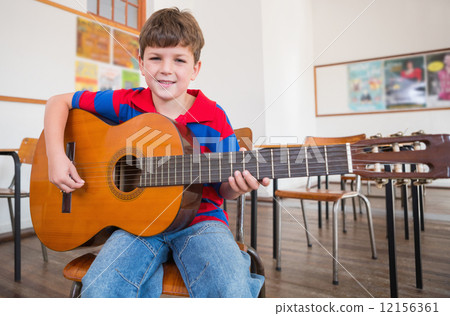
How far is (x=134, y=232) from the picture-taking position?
83 cm

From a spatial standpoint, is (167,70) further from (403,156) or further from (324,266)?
(324,266)

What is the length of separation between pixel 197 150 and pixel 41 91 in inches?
90.4

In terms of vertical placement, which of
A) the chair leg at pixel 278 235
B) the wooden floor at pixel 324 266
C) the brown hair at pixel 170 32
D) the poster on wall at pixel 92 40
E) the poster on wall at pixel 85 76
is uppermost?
the poster on wall at pixel 92 40

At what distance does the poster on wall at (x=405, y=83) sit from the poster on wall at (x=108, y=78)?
14.7 feet

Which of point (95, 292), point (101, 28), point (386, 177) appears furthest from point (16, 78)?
point (386, 177)

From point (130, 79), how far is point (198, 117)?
2.75 metres

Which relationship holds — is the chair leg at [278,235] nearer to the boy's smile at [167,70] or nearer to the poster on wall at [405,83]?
the boy's smile at [167,70]

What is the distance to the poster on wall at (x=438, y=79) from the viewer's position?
4961mm

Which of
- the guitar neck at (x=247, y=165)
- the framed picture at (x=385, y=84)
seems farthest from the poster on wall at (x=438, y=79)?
the guitar neck at (x=247, y=165)

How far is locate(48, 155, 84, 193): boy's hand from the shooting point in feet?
3.11

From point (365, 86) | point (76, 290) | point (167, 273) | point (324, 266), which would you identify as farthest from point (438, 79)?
point (76, 290)

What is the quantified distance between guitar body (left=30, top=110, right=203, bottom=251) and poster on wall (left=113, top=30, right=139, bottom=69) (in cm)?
251

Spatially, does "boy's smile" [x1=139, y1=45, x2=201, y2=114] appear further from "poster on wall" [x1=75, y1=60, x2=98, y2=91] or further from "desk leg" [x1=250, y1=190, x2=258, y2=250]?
"poster on wall" [x1=75, y1=60, x2=98, y2=91]

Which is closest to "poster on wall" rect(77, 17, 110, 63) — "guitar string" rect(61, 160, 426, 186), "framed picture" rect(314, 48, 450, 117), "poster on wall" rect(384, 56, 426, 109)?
"guitar string" rect(61, 160, 426, 186)
